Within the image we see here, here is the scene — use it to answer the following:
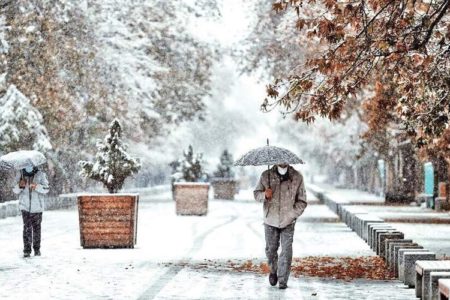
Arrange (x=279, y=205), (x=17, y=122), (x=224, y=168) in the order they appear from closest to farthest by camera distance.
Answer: (x=279, y=205) → (x=17, y=122) → (x=224, y=168)

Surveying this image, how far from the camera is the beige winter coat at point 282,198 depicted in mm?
14969

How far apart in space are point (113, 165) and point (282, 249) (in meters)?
9.02

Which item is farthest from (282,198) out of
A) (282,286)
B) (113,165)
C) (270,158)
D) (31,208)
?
(113,165)

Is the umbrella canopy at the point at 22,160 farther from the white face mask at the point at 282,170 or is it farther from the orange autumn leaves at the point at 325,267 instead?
the white face mask at the point at 282,170

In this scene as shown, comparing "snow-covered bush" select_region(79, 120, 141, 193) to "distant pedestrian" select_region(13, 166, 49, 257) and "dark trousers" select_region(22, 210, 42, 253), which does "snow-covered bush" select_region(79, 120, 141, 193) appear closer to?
"distant pedestrian" select_region(13, 166, 49, 257)

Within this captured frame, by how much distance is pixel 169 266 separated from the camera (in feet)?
58.1

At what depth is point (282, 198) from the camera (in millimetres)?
15031

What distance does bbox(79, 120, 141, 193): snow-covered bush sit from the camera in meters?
23.1

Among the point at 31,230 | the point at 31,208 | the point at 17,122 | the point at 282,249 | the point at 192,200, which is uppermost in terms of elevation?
the point at 17,122

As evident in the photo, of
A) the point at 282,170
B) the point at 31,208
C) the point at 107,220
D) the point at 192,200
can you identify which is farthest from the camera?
the point at 192,200

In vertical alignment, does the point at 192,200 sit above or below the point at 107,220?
above

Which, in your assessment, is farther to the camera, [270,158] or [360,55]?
[360,55]

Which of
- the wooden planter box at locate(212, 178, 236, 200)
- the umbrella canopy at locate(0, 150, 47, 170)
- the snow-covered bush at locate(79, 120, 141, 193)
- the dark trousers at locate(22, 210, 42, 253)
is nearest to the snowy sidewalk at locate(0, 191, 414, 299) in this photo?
the dark trousers at locate(22, 210, 42, 253)

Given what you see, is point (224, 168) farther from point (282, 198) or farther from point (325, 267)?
point (282, 198)
